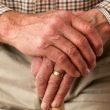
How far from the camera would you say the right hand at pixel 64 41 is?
844mm

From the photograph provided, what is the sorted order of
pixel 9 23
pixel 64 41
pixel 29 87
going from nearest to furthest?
pixel 64 41
pixel 9 23
pixel 29 87

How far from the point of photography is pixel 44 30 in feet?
2.84

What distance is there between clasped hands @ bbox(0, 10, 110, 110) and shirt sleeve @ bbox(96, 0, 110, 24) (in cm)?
3

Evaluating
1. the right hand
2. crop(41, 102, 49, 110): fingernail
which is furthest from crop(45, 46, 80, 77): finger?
crop(41, 102, 49, 110): fingernail

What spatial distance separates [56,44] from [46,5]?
23 centimetres

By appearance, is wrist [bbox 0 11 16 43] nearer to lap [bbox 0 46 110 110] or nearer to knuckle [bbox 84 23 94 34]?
lap [bbox 0 46 110 110]

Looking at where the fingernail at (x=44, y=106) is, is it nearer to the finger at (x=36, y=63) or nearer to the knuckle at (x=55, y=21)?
the finger at (x=36, y=63)

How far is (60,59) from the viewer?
85 cm

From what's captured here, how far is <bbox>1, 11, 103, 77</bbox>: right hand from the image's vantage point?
33.2 inches

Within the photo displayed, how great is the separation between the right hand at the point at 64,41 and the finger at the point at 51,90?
1.7 inches

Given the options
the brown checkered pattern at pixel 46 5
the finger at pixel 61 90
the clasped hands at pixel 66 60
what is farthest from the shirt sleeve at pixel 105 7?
the finger at pixel 61 90

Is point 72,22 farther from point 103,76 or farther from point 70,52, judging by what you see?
point 103,76

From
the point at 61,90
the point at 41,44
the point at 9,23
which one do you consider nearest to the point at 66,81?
the point at 61,90

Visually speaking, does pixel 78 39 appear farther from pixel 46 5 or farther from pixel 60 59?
pixel 46 5
